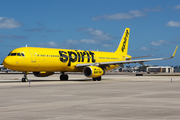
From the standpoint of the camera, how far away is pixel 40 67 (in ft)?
118

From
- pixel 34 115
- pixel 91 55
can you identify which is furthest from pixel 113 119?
pixel 91 55

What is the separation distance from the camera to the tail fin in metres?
50.8

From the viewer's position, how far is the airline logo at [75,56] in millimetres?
38594

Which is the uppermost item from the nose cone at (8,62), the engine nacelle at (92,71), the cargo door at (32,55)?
the cargo door at (32,55)

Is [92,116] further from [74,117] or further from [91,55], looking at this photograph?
[91,55]

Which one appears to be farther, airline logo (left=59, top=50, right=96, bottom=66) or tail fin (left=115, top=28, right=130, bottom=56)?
tail fin (left=115, top=28, right=130, bottom=56)

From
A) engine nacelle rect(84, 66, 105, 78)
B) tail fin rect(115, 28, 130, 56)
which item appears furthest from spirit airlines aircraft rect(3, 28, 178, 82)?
tail fin rect(115, 28, 130, 56)

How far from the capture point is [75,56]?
40.2 m

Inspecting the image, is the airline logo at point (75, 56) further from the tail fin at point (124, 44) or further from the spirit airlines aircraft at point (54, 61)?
the tail fin at point (124, 44)

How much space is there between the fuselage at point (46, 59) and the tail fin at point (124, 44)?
26.7ft

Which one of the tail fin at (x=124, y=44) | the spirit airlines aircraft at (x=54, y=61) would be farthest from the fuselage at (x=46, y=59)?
the tail fin at (x=124, y=44)

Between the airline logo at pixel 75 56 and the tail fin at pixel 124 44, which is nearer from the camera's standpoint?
the airline logo at pixel 75 56

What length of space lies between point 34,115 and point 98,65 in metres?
30.6

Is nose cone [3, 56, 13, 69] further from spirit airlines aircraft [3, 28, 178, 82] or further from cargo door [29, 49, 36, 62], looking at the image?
cargo door [29, 49, 36, 62]
